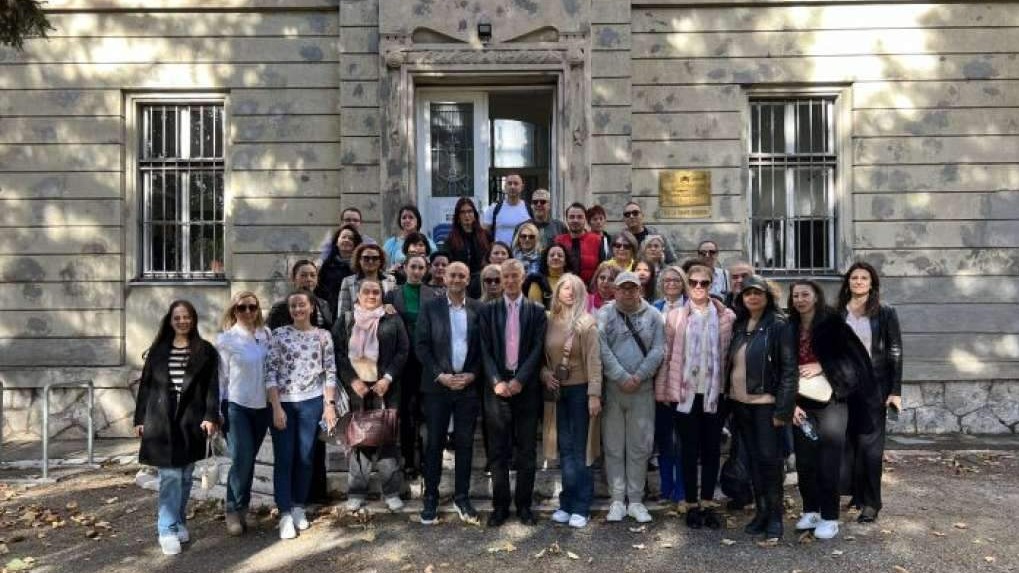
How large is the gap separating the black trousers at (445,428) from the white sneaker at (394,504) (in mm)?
336

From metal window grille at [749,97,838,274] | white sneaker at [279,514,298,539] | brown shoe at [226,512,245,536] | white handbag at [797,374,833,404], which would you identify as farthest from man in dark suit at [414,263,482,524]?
metal window grille at [749,97,838,274]

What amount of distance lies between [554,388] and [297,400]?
1.88 m

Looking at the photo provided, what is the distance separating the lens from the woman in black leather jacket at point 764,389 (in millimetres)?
5379

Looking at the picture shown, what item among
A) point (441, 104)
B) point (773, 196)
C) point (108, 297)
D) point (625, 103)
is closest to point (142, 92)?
point (108, 297)

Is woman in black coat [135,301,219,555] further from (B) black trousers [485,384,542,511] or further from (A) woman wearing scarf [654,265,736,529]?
(A) woman wearing scarf [654,265,736,529]

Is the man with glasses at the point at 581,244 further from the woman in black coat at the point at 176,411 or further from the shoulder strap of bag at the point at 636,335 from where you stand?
the woman in black coat at the point at 176,411

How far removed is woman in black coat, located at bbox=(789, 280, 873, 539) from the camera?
5387 millimetres

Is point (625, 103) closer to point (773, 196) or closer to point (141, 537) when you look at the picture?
point (773, 196)

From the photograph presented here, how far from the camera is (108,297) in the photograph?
9.94 meters

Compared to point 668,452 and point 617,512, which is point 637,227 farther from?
point 617,512

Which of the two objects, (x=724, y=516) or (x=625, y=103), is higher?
(x=625, y=103)

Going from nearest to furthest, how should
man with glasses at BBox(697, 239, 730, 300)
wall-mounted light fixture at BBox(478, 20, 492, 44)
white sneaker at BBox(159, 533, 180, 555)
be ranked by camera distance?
1. white sneaker at BBox(159, 533, 180, 555)
2. man with glasses at BBox(697, 239, 730, 300)
3. wall-mounted light fixture at BBox(478, 20, 492, 44)

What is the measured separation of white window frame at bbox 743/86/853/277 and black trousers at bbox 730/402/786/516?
4.82 meters

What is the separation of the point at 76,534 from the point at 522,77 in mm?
6693
